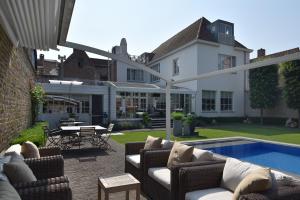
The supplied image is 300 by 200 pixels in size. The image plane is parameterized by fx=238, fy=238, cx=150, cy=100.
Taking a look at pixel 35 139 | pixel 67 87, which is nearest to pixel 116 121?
pixel 67 87

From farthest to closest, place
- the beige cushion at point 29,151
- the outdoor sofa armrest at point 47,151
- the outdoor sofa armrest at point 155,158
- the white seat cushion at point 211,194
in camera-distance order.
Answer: the outdoor sofa armrest at point 47,151 < the outdoor sofa armrest at point 155,158 < the beige cushion at point 29,151 < the white seat cushion at point 211,194

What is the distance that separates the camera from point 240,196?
268 cm

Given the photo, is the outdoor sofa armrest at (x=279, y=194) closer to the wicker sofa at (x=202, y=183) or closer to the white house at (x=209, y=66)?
the wicker sofa at (x=202, y=183)

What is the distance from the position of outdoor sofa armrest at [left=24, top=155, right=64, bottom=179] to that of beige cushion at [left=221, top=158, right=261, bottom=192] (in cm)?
302

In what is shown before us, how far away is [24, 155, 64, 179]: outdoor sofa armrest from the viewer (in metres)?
4.36

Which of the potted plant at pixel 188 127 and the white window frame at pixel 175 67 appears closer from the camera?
the potted plant at pixel 188 127

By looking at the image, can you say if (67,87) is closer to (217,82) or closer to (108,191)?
(217,82)

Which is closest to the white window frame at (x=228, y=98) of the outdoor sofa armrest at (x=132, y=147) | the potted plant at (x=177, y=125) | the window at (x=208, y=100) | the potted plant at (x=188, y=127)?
the window at (x=208, y=100)

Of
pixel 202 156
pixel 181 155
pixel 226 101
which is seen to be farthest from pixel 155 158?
pixel 226 101

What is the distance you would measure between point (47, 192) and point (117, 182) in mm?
1317

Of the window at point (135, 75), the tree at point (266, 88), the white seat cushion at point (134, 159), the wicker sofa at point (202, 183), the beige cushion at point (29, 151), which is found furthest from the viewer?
the window at point (135, 75)

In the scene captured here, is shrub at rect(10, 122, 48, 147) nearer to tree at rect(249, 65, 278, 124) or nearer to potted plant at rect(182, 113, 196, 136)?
potted plant at rect(182, 113, 196, 136)

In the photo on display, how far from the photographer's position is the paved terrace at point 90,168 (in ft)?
16.6

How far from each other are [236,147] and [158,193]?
6778 millimetres
